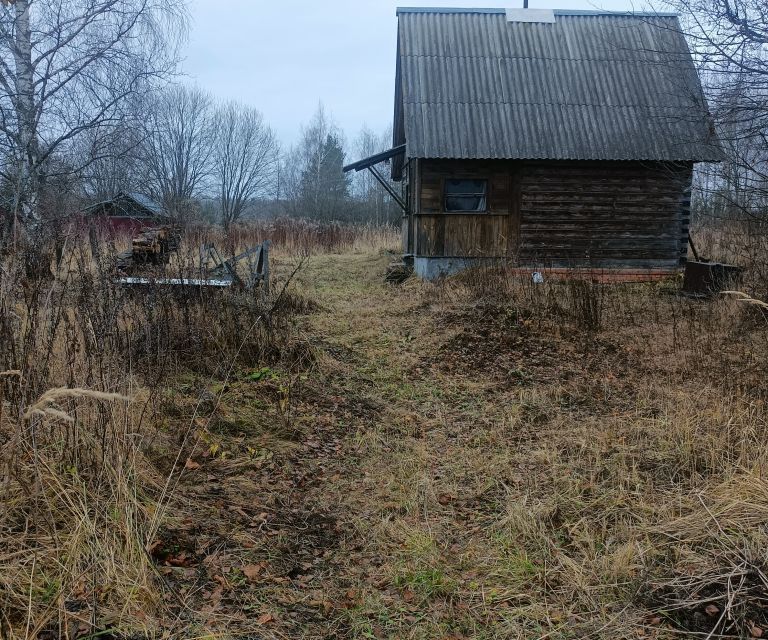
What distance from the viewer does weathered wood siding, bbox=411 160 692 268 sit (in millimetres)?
13492

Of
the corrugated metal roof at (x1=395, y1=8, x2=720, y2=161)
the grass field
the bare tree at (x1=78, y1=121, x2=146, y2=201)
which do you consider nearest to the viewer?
the grass field

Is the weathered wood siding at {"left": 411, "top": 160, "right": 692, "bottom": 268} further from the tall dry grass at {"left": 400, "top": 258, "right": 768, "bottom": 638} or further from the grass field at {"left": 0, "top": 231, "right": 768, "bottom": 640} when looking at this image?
the grass field at {"left": 0, "top": 231, "right": 768, "bottom": 640}

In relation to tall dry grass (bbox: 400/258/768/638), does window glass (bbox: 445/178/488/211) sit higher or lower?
higher

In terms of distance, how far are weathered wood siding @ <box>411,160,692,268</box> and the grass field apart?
624 cm

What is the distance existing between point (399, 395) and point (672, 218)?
10.4m

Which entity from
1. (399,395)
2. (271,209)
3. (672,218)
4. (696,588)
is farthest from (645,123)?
(271,209)

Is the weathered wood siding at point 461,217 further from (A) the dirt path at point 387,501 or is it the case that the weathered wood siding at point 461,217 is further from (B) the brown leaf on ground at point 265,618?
(B) the brown leaf on ground at point 265,618

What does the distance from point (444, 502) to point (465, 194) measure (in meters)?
10.4

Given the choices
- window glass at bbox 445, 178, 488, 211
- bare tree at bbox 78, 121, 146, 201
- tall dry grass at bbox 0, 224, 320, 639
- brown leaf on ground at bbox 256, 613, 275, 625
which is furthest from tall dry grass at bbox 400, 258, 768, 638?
bare tree at bbox 78, 121, 146, 201

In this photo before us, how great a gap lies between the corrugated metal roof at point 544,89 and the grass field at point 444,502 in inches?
274

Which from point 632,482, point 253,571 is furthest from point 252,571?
point 632,482

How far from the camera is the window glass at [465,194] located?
13.7 meters

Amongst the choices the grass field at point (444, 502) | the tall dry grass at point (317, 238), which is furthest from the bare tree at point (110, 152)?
the tall dry grass at point (317, 238)

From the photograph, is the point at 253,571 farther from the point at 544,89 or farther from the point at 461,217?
the point at 544,89
